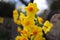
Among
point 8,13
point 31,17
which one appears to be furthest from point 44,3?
point 31,17

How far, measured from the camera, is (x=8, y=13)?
2125 mm

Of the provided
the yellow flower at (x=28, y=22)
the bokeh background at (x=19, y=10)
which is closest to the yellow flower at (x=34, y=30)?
the yellow flower at (x=28, y=22)

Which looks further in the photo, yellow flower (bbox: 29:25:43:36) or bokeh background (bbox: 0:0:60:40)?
bokeh background (bbox: 0:0:60:40)

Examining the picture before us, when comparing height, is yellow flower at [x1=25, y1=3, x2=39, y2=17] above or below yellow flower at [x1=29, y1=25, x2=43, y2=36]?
above

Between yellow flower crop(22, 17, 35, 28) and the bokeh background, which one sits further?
the bokeh background

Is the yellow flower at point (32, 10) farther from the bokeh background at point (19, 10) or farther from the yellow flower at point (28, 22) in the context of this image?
the bokeh background at point (19, 10)

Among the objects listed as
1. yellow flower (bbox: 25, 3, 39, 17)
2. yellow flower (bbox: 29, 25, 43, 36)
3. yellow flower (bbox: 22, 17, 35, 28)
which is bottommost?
yellow flower (bbox: 29, 25, 43, 36)

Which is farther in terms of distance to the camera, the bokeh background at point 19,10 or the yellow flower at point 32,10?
the bokeh background at point 19,10

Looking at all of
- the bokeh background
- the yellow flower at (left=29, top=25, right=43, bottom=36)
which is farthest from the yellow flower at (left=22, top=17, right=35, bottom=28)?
the bokeh background

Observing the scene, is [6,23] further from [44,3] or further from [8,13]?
[44,3]

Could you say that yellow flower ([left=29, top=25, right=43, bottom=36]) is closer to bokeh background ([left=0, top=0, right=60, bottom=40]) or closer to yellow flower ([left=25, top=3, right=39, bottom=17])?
yellow flower ([left=25, top=3, right=39, bottom=17])

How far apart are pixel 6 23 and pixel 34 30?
4.24ft

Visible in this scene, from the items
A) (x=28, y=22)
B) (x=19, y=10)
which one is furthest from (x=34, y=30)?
(x=19, y=10)

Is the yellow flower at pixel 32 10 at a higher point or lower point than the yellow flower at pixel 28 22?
higher
